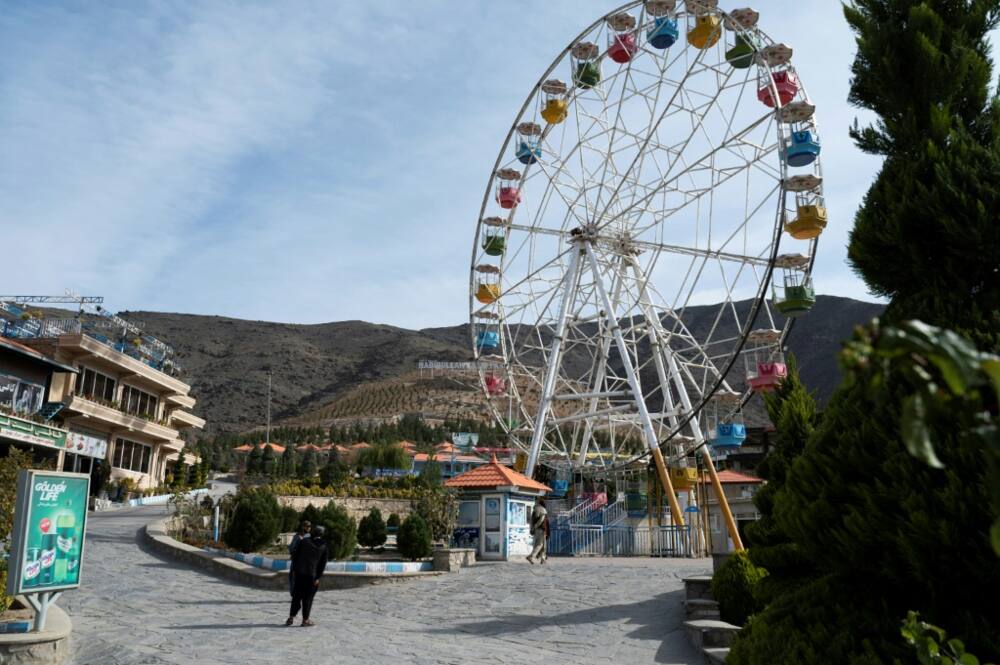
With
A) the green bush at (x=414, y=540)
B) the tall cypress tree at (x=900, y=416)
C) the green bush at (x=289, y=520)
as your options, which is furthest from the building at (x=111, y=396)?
the tall cypress tree at (x=900, y=416)

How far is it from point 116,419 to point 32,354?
27.9ft

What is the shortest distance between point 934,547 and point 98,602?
12.8 metres

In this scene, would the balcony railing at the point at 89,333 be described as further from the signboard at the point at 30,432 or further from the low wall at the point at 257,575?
the low wall at the point at 257,575

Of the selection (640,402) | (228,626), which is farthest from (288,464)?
(228,626)

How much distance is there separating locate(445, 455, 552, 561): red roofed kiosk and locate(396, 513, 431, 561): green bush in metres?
1.30

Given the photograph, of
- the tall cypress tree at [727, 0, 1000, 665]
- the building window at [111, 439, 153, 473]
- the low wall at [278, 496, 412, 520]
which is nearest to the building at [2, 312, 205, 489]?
the building window at [111, 439, 153, 473]

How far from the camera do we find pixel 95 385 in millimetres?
40531

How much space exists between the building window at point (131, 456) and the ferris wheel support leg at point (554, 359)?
27516mm

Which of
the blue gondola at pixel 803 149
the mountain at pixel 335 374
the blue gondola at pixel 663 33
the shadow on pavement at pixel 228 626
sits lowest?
the shadow on pavement at pixel 228 626

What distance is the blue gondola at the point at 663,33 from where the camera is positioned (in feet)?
77.6

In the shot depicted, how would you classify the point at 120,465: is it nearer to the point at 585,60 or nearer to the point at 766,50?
the point at 585,60

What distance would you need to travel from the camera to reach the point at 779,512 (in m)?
5.04

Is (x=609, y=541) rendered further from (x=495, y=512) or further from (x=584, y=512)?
(x=495, y=512)

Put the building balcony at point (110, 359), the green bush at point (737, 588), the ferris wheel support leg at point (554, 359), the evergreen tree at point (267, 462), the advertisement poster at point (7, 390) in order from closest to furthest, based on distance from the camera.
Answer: the green bush at point (737, 588)
the ferris wheel support leg at point (554, 359)
the advertisement poster at point (7, 390)
the building balcony at point (110, 359)
the evergreen tree at point (267, 462)
